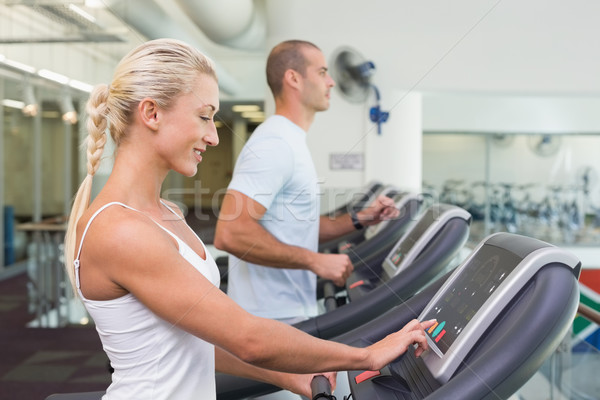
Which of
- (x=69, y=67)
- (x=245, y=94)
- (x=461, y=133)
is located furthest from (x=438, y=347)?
(x=245, y=94)

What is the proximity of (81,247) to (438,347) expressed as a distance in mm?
582

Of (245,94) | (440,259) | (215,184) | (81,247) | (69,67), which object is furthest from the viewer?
(215,184)

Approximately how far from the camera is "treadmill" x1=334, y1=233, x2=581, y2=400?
0.78 metres

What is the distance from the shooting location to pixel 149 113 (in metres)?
0.91

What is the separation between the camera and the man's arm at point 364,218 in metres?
2.04

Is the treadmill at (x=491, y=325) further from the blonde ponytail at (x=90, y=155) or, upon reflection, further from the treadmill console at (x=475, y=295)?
the blonde ponytail at (x=90, y=155)

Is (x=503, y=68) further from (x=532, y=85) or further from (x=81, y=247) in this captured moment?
(x=81, y=247)

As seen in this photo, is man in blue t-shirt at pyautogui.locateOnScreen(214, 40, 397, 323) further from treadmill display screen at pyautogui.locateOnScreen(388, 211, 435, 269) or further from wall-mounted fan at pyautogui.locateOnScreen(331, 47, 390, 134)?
wall-mounted fan at pyautogui.locateOnScreen(331, 47, 390, 134)

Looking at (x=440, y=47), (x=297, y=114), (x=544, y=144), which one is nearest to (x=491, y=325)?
(x=297, y=114)

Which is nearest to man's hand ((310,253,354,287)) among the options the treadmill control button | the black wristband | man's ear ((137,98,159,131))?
the treadmill control button

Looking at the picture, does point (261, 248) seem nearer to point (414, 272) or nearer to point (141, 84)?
point (414, 272)

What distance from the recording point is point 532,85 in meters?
4.62

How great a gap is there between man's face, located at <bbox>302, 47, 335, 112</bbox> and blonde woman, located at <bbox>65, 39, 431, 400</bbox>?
3.15 ft

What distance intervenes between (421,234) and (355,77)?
301 cm
